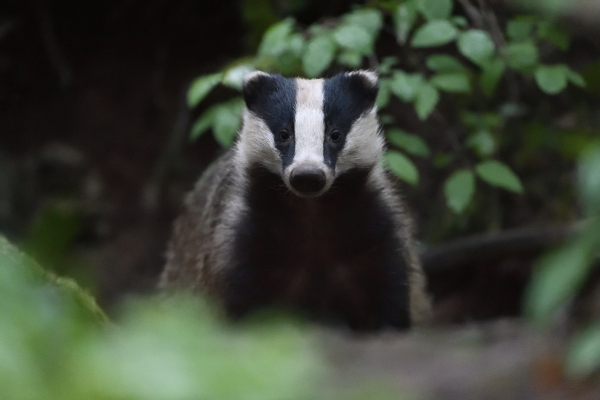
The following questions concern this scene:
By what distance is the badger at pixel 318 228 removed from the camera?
2.85m

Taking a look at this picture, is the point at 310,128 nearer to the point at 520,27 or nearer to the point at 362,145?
the point at 362,145

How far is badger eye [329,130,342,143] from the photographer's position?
2.76 meters

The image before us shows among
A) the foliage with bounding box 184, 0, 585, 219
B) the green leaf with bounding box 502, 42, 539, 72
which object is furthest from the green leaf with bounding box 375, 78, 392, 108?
the green leaf with bounding box 502, 42, 539, 72

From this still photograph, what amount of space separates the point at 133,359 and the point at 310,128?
2.02 meters

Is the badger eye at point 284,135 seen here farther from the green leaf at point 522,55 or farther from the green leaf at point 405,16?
the green leaf at point 522,55

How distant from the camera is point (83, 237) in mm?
5211

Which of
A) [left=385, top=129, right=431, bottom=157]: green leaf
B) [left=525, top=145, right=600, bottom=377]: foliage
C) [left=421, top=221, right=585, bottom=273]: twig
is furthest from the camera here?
[left=421, top=221, right=585, bottom=273]: twig

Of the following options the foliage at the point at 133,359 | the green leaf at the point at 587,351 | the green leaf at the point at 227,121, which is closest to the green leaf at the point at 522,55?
the green leaf at the point at 227,121

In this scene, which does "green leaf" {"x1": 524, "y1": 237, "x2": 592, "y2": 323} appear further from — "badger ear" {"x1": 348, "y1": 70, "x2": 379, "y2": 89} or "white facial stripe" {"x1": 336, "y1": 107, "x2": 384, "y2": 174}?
"badger ear" {"x1": 348, "y1": 70, "x2": 379, "y2": 89}

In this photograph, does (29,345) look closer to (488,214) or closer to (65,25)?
(488,214)

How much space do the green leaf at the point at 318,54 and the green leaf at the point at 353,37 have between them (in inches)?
1.6

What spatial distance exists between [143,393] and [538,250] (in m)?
3.55

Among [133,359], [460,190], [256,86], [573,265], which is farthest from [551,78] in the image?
[133,359]

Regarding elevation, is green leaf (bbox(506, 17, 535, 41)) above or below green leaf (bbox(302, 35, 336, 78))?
below
